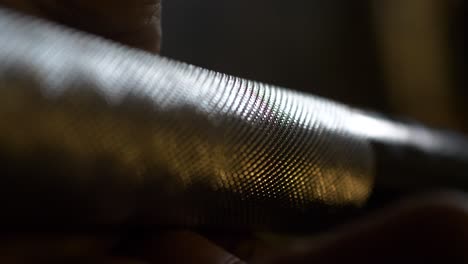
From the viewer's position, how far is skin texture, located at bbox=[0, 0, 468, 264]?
30 cm

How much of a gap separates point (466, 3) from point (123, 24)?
43.8 inches

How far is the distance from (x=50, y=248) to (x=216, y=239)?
194 millimetres

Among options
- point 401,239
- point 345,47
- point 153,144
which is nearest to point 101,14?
point 153,144

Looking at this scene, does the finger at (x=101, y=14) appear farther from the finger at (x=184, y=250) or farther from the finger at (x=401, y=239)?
the finger at (x=401, y=239)

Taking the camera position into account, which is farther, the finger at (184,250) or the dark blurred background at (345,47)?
the dark blurred background at (345,47)

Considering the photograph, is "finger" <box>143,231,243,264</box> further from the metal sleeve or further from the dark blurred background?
the dark blurred background

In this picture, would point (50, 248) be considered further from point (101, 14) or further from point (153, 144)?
point (101, 14)

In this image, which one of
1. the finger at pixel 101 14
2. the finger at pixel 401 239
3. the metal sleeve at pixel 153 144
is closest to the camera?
the finger at pixel 401 239

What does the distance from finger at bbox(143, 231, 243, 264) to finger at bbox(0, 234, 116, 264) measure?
5cm

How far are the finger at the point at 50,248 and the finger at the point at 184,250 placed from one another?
0.05 meters

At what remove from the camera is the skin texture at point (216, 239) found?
0.98ft

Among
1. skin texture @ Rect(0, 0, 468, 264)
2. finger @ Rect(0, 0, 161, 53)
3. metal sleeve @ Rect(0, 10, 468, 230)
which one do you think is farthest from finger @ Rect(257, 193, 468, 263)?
finger @ Rect(0, 0, 161, 53)

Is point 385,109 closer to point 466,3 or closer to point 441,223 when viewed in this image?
point 466,3

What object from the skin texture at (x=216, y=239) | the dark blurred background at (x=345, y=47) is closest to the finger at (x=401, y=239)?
the skin texture at (x=216, y=239)
